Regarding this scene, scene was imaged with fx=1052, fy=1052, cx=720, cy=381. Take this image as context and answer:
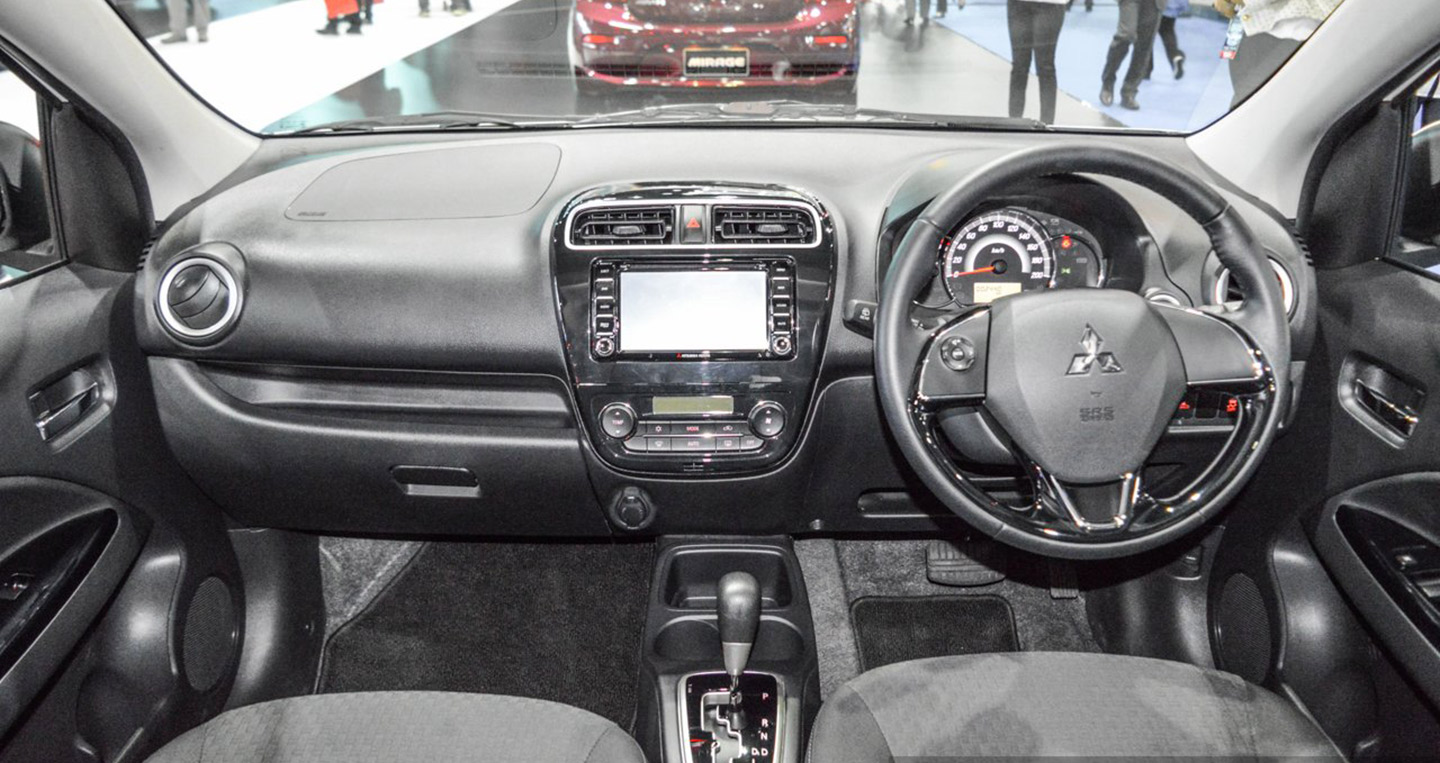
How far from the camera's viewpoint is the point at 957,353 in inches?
57.0

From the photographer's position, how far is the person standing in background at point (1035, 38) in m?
2.87

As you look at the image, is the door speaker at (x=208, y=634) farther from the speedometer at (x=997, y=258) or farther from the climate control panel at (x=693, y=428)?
the speedometer at (x=997, y=258)

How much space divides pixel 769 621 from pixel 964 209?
1.10 metres

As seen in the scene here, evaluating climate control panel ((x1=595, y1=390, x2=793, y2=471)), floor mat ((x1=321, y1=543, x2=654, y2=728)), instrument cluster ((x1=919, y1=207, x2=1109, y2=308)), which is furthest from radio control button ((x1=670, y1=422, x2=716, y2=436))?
floor mat ((x1=321, y1=543, x2=654, y2=728))

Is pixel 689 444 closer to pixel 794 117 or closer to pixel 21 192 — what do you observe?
pixel 794 117

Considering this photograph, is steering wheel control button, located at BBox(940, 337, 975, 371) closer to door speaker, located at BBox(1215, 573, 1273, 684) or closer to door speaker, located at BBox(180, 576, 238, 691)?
door speaker, located at BBox(1215, 573, 1273, 684)

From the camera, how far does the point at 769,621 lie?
2.19 meters

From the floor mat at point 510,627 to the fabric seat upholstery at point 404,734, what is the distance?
905 millimetres

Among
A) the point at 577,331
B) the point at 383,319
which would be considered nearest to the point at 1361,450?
the point at 577,331

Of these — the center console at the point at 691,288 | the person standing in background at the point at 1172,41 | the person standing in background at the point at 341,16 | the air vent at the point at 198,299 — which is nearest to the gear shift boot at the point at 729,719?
the center console at the point at 691,288

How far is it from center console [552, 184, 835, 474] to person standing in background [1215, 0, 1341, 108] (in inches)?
35.1

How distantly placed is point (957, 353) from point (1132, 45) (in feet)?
8.01

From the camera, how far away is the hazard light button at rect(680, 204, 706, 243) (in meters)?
1.81

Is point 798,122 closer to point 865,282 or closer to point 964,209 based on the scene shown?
point 865,282
